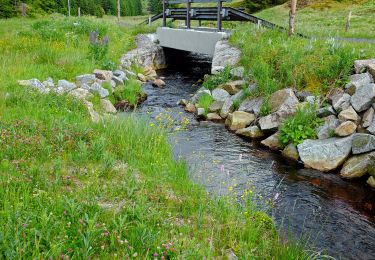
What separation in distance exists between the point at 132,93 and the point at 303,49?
20.5 ft

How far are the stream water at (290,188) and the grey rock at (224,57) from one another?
357cm

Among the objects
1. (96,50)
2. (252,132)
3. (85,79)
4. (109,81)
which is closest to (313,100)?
(252,132)

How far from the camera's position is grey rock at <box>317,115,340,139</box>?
9.39 metres

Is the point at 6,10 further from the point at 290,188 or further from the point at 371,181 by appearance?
the point at 371,181

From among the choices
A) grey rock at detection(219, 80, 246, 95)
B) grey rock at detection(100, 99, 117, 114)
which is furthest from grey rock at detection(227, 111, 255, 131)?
grey rock at detection(100, 99, 117, 114)

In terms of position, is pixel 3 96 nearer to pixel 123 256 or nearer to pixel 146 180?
pixel 146 180

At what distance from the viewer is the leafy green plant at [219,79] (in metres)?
14.0

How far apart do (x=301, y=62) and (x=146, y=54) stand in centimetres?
1148

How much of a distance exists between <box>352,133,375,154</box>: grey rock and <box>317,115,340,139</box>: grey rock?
0.80m

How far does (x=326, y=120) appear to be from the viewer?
9758 millimetres

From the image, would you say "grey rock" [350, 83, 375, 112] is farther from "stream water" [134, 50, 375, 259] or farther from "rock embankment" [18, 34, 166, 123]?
"rock embankment" [18, 34, 166, 123]

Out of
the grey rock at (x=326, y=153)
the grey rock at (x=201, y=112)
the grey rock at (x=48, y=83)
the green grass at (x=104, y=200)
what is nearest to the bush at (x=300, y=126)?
the grey rock at (x=326, y=153)

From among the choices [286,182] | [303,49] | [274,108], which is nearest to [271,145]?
[274,108]

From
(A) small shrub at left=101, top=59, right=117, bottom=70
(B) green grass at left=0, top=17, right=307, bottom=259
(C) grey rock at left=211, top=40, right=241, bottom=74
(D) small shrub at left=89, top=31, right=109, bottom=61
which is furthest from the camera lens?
(D) small shrub at left=89, top=31, right=109, bottom=61
